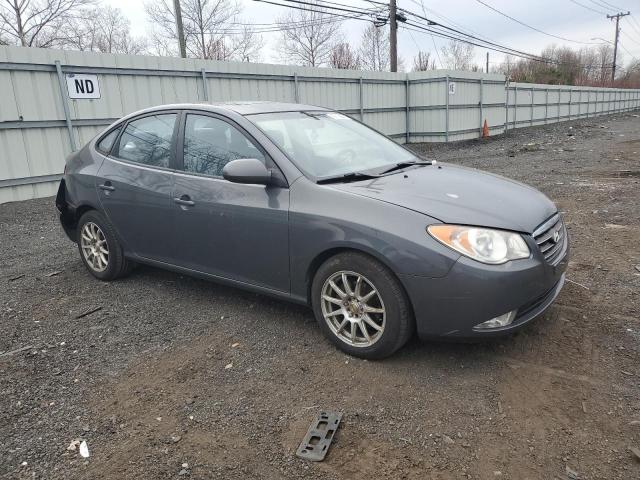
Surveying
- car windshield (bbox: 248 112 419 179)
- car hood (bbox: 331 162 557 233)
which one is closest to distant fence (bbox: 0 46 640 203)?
car windshield (bbox: 248 112 419 179)

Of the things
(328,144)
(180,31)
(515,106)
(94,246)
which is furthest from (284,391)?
(515,106)

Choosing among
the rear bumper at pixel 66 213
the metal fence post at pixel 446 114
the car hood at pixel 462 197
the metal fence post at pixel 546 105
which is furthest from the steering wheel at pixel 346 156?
the metal fence post at pixel 546 105

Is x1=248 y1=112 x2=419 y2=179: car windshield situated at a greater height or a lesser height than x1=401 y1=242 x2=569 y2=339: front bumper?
greater

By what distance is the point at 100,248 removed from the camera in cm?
484

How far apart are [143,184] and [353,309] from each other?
86.2 inches

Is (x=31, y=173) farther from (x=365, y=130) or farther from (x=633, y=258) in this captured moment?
(x=633, y=258)

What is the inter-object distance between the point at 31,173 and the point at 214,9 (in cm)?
3151

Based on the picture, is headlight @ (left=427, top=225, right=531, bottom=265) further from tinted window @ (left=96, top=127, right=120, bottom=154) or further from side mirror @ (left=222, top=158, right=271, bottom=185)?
tinted window @ (left=96, top=127, right=120, bottom=154)

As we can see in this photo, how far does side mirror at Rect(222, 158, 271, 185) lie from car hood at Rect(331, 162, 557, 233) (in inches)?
19.4

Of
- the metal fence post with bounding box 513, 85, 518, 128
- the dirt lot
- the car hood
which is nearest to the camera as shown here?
the dirt lot

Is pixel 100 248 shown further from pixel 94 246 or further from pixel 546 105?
pixel 546 105

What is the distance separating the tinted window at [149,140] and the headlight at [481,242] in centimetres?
241

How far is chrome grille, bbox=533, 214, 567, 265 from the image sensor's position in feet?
10.0

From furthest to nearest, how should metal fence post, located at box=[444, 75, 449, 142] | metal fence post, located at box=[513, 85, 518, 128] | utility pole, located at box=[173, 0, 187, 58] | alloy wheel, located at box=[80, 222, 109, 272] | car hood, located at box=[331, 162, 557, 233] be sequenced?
1. metal fence post, located at box=[513, 85, 518, 128]
2. utility pole, located at box=[173, 0, 187, 58]
3. metal fence post, located at box=[444, 75, 449, 142]
4. alloy wheel, located at box=[80, 222, 109, 272]
5. car hood, located at box=[331, 162, 557, 233]
